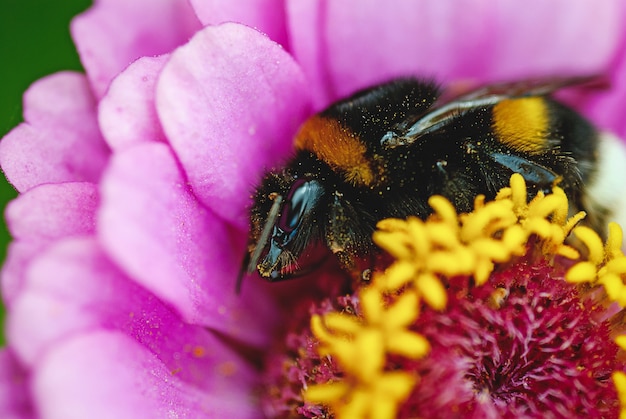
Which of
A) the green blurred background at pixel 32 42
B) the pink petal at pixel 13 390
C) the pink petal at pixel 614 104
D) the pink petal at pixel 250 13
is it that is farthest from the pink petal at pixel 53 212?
the pink petal at pixel 614 104

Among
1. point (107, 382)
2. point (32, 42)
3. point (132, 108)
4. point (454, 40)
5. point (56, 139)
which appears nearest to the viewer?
point (107, 382)

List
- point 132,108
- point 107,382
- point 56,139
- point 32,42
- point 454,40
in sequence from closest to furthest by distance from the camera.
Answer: point 107,382
point 132,108
point 56,139
point 454,40
point 32,42

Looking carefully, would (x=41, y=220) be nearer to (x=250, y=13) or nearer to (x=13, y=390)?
(x=13, y=390)

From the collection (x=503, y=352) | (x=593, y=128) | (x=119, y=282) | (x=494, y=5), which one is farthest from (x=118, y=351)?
(x=494, y=5)

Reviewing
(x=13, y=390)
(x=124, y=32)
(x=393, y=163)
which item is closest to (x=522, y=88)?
(x=393, y=163)

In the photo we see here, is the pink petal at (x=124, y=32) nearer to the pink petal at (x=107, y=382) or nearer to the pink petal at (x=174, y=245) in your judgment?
the pink petal at (x=174, y=245)

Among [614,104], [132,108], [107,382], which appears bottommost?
[614,104]

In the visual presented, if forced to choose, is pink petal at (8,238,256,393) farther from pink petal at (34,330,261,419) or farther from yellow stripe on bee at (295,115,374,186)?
yellow stripe on bee at (295,115,374,186)

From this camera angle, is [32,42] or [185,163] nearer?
[185,163]
